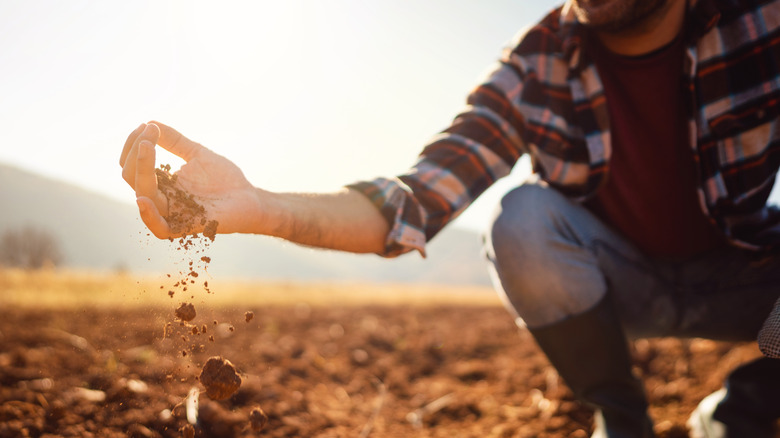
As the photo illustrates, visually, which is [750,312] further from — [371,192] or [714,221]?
[371,192]

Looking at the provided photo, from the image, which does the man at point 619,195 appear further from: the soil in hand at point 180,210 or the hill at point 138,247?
the hill at point 138,247

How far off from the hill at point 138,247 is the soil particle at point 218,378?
0.67 ft

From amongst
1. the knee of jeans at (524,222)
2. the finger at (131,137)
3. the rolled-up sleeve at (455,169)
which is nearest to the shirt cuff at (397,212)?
the rolled-up sleeve at (455,169)

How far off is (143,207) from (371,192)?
571 millimetres

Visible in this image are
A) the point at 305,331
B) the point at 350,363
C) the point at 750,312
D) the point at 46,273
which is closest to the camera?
the point at 750,312

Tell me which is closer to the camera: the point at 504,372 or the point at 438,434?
the point at 438,434

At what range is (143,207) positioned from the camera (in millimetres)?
828

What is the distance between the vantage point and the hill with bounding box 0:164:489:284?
1008mm

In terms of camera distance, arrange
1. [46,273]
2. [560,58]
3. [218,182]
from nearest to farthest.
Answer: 1. [218,182]
2. [560,58]
3. [46,273]

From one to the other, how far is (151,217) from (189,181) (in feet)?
0.43

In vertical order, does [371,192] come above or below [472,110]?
below

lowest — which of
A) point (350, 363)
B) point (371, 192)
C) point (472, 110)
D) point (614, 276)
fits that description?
point (350, 363)

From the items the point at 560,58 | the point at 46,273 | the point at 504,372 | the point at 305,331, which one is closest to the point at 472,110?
the point at 560,58

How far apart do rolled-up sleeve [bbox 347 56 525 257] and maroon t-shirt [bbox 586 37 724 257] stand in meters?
0.33
